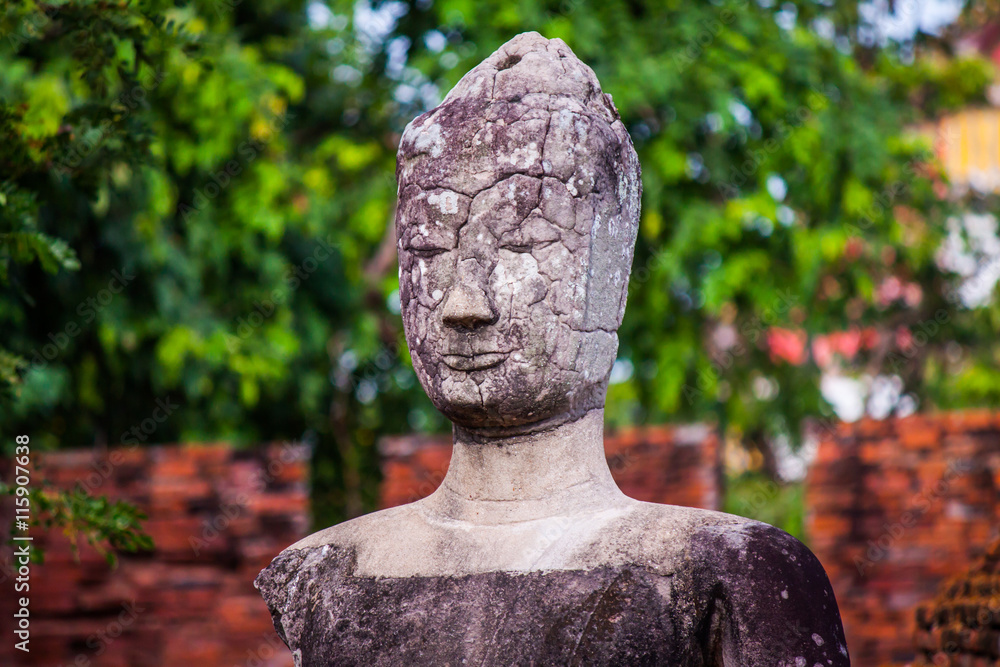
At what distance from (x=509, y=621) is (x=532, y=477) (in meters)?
0.35

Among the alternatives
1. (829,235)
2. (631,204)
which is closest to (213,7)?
(829,235)

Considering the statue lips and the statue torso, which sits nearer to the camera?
the statue torso

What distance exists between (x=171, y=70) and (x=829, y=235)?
4182 mm

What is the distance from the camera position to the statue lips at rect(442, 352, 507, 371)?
2.52 metres

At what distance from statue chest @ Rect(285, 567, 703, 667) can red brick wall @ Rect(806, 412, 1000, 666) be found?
16.9 feet

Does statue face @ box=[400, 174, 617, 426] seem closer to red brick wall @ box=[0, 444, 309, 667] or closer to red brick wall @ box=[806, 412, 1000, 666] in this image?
red brick wall @ box=[0, 444, 309, 667]

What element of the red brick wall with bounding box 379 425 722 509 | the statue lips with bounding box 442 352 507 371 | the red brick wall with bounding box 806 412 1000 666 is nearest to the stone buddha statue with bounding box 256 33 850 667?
the statue lips with bounding box 442 352 507 371

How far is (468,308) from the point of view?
97.8 inches

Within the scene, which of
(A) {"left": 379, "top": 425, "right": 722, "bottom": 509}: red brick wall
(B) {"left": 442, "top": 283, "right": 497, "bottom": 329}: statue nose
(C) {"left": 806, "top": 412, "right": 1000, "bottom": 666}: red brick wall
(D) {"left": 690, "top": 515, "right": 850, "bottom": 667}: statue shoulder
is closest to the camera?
(D) {"left": 690, "top": 515, "right": 850, "bottom": 667}: statue shoulder

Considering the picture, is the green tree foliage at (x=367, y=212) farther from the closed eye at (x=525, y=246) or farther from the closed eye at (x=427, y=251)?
the closed eye at (x=525, y=246)

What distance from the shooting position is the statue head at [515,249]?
8.29ft

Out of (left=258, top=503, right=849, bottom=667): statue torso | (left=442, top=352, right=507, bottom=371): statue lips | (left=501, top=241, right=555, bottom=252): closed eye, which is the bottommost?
(left=258, top=503, right=849, bottom=667): statue torso

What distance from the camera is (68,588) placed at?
21.9 feet

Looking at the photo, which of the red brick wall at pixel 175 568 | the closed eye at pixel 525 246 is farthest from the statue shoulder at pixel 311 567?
the red brick wall at pixel 175 568
